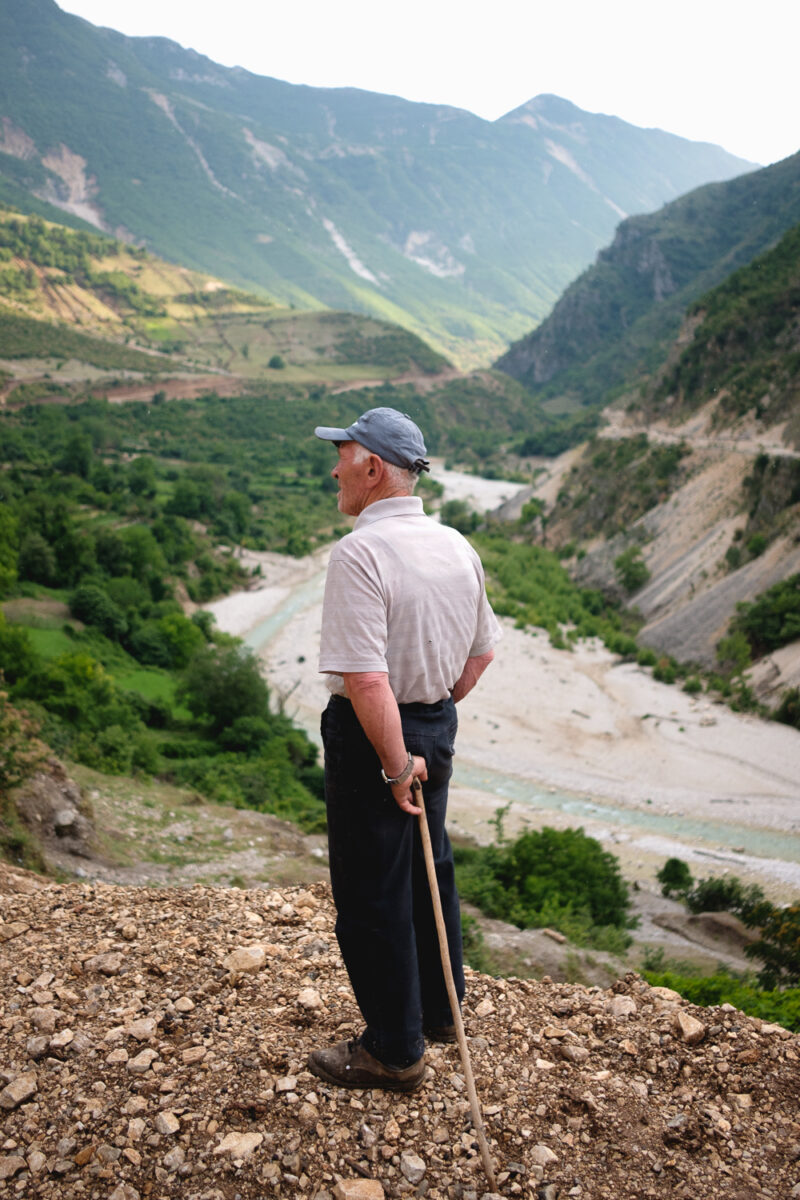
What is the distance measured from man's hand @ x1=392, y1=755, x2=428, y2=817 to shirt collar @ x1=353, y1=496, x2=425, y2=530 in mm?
998

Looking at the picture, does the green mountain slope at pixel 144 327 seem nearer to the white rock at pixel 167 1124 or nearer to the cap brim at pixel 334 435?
the cap brim at pixel 334 435

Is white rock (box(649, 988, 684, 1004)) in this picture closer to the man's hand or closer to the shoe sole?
the shoe sole

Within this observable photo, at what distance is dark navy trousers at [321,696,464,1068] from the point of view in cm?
334

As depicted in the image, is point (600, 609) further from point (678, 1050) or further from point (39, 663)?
point (678, 1050)

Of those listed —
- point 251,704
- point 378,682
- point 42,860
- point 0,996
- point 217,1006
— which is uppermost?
point 378,682

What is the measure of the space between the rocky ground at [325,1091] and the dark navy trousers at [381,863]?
0.37m

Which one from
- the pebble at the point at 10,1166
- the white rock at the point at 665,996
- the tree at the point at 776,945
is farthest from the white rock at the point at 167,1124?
the tree at the point at 776,945

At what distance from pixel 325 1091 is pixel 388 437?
279cm

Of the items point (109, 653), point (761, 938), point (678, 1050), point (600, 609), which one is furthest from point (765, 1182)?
point (600, 609)

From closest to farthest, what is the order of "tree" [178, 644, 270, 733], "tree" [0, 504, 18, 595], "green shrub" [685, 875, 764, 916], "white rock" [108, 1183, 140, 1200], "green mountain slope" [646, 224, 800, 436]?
"white rock" [108, 1183, 140, 1200] < "green shrub" [685, 875, 764, 916] < "tree" [178, 644, 270, 733] < "tree" [0, 504, 18, 595] < "green mountain slope" [646, 224, 800, 436]

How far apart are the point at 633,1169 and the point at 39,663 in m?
22.9

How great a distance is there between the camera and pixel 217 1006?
4.14 m

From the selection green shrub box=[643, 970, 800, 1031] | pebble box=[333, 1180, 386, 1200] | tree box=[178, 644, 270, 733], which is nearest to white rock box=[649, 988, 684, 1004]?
green shrub box=[643, 970, 800, 1031]

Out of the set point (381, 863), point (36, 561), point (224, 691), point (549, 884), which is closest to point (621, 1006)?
point (381, 863)
